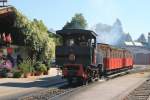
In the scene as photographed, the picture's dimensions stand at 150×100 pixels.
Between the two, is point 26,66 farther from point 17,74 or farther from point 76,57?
point 76,57

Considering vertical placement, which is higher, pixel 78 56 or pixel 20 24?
pixel 20 24

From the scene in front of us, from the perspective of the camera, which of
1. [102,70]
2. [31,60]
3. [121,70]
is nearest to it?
[102,70]

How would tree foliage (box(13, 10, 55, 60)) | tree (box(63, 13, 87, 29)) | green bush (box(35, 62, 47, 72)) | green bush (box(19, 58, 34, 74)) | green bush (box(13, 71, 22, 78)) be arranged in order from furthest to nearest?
tree (box(63, 13, 87, 29)) → green bush (box(35, 62, 47, 72)) → tree foliage (box(13, 10, 55, 60)) → green bush (box(19, 58, 34, 74)) → green bush (box(13, 71, 22, 78))

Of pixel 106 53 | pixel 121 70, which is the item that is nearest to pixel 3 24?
pixel 106 53

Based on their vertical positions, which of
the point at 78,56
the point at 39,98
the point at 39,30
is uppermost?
the point at 39,30

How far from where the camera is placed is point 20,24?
128 ft

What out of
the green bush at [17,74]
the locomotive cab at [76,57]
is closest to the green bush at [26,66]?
the green bush at [17,74]

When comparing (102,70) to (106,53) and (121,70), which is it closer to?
(106,53)

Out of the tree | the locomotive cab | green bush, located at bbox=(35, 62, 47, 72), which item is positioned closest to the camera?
the locomotive cab

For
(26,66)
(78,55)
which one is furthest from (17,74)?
(78,55)

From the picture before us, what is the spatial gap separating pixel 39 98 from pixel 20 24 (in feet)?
61.9

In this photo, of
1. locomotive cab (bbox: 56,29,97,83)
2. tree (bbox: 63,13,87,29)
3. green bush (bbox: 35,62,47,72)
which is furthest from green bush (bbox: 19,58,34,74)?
tree (bbox: 63,13,87,29)

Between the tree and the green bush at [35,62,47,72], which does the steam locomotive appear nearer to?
the green bush at [35,62,47,72]

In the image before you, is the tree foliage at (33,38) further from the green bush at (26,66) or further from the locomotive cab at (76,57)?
the locomotive cab at (76,57)
